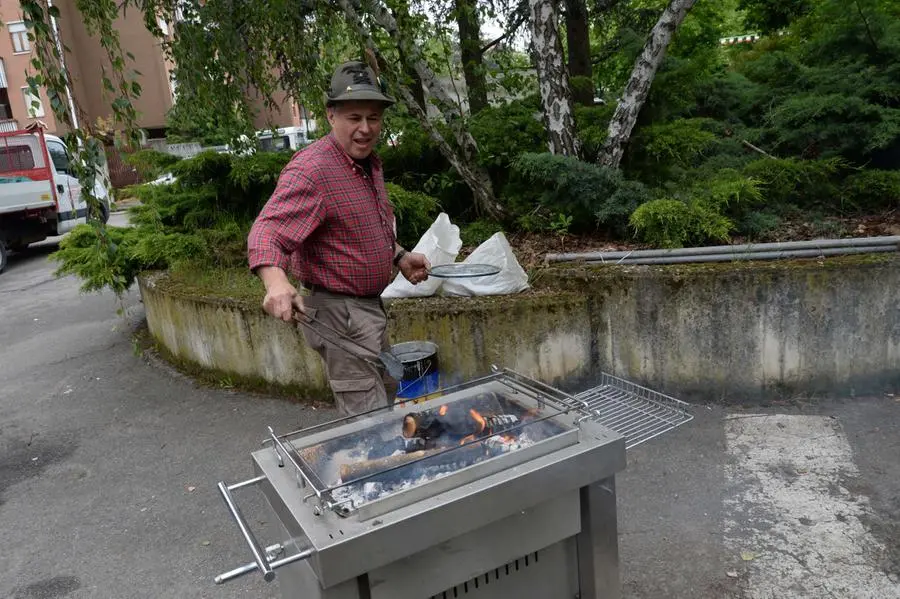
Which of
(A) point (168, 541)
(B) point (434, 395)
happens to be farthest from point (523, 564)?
(A) point (168, 541)

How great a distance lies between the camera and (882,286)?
4.61 meters

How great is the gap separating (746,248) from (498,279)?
1755 mm

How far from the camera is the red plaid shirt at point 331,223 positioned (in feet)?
9.11

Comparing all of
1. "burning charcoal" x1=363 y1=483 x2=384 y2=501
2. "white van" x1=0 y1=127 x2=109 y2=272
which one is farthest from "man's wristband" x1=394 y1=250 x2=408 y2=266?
"white van" x1=0 y1=127 x2=109 y2=272

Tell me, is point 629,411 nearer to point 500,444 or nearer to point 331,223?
point 500,444

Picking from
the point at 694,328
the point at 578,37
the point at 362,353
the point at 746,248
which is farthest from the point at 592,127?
the point at 362,353

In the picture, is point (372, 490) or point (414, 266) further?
point (414, 266)

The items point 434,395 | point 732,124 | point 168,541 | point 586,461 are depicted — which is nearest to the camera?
point 586,461

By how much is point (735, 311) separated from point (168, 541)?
149 inches

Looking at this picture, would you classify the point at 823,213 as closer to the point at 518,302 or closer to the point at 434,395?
the point at 518,302

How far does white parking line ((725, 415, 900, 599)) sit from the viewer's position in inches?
121

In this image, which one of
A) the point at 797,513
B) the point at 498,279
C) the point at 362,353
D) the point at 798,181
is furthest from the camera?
the point at 798,181

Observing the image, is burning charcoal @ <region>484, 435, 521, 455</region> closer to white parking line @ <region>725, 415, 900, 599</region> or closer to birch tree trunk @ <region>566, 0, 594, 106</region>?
white parking line @ <region>725, 415, 900, 599</region>

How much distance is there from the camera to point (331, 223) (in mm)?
2994
